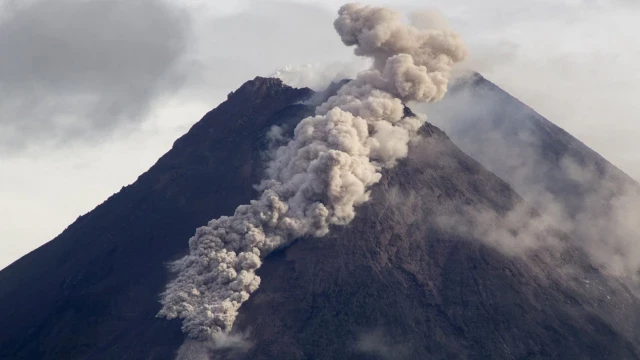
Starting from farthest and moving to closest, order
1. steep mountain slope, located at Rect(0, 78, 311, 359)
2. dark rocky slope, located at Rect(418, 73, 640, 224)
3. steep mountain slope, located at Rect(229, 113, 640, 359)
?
Answer: dark rocky slope, located at Rect(418, 73, 640, 224), steep mountain slope, located at Rect(0, 78, 311, 359), steep mountain slope, located at Rect(229, 113, 640, 359)

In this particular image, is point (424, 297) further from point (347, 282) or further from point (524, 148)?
point (524, 148)

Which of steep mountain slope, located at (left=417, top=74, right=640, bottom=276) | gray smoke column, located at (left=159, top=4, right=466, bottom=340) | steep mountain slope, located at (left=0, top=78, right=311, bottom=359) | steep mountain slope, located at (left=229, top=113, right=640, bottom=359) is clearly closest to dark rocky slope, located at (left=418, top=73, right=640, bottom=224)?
steep mountain slope, located at (left=417, top=74, right=640, bottom=276)

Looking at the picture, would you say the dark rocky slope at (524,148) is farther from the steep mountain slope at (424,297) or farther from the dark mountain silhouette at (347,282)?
the steep mountain slope at (424,297)

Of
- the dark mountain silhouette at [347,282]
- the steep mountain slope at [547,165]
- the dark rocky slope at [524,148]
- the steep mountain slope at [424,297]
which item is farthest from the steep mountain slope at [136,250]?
the steep mountain slope at [547,165]

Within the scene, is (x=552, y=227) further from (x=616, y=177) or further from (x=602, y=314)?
(x=616, y=177)

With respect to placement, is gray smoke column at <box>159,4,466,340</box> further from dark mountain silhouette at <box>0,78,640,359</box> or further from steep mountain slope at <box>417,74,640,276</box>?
→ steep mountain slope at <box>417,74,640,276</box>

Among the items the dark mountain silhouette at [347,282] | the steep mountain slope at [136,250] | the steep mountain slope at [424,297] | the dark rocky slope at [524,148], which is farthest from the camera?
the dark rocky slope at [524,148]

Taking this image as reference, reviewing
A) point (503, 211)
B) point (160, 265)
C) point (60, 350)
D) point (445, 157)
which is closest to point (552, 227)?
point (503, 211)
